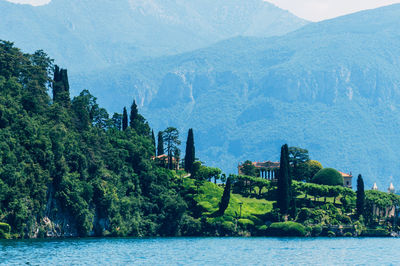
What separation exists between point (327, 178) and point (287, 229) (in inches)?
1362

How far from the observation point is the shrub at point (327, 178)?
16762 centimetres

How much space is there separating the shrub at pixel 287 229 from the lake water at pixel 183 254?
35.4 m

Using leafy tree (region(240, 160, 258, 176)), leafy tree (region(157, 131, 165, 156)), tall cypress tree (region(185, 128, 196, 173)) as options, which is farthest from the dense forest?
leafy tree (region(240, 160, 258, 176))

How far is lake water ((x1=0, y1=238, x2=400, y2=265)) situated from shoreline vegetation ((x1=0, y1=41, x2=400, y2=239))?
15383 millimetres

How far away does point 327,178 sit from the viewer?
168 metres

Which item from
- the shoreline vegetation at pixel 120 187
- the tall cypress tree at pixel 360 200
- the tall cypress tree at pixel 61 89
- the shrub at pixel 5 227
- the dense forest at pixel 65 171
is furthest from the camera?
the tall cypress tree at pixel 360 200

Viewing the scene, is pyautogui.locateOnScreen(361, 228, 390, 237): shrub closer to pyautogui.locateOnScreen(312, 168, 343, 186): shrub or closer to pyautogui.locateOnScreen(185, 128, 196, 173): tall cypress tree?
pyautogui.locateOnScreen(312, 168, 343, 186): shrub

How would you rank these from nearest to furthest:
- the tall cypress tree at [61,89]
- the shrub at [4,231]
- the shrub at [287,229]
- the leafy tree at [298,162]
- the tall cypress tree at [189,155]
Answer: the shrub at [4,231] → the shrub at [287,229] → the tall cypress tree at [61,89] → the tall cypress tree at [189,155] → the leafy tree at [298,162]

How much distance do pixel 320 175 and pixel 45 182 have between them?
78.9 meters

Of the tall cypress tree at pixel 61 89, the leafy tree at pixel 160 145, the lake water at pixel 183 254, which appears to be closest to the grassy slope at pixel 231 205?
the leafy tree at pixel 160 145

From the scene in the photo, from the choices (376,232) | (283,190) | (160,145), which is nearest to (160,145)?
(160,145)

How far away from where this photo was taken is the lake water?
72438mm

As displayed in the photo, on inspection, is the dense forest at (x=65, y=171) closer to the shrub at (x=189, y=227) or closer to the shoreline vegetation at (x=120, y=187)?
the shoreline vegetation at (x=120, y=187)

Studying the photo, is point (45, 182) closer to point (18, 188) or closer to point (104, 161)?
point (18, 188)
